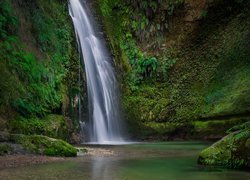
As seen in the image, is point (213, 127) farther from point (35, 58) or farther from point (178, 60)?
point (35, 58)

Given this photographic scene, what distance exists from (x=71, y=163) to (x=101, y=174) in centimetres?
143

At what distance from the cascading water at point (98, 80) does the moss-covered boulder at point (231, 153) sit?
23.7 feet

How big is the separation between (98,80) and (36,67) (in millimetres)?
3885

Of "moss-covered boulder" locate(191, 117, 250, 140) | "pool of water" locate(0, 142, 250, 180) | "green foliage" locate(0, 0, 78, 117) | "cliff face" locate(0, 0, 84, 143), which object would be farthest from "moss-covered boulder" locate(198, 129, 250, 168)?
"moss-covered boulder" locate(191, 117, 250, 140)

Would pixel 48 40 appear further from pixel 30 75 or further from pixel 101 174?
pixel 101 174

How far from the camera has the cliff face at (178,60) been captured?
1788 centimetres

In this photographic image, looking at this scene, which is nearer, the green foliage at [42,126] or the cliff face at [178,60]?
the green foliage at [42,126]

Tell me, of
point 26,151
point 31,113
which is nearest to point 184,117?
point 31,113

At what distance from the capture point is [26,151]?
9.32 m

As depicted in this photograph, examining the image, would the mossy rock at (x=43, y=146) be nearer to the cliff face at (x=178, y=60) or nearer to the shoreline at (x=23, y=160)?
the shoreline at (x=23, y=160)

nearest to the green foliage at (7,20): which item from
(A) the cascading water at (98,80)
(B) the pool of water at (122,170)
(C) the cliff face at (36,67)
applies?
(C) the cliff face at (36,67)

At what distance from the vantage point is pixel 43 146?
31.5ft

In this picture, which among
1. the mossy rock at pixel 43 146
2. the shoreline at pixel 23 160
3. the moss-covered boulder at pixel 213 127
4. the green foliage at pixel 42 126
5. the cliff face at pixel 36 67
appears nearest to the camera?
the shoreline at pixel 23 160

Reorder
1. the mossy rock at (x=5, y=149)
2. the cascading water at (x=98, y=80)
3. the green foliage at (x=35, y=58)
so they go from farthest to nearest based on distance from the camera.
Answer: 1. the cascading water at (x=98, y=80)
2. the green foliage at (x=35, y=58)
3. the mossy rock at (x=5, y=149)
